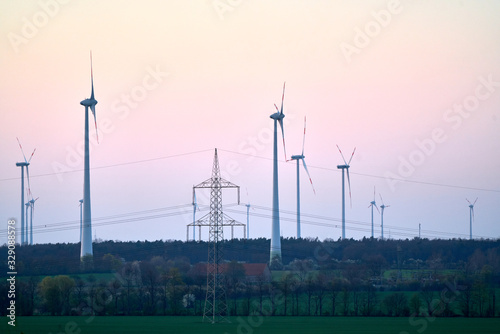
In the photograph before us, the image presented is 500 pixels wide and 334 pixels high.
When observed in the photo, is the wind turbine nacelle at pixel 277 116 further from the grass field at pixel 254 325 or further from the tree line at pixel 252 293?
Result: the grass field at pixel 254 325

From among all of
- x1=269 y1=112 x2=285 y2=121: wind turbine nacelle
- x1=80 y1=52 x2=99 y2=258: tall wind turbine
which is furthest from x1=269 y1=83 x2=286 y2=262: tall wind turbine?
x1=80 y1=52 x2=99 y2=258: tall wind turbine

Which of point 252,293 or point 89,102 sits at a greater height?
point 89,102

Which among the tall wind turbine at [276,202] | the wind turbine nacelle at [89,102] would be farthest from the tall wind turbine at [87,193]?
the tall wind turbine at [276,202]

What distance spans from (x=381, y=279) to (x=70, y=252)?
68914 mm

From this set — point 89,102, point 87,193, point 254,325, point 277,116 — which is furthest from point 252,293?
point 89,102

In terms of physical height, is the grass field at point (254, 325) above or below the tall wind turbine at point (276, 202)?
below

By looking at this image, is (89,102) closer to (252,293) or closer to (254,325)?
(252,293)

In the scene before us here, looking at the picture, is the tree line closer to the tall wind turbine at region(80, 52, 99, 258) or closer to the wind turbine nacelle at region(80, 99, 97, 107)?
the tall wind turbine at region(80, 52, 99, 258)

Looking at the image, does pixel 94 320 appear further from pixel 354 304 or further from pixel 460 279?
pixel 460 279

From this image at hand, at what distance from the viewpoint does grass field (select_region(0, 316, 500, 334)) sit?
76938mm

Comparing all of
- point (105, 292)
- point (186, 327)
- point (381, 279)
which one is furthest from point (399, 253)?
point (186, 327)

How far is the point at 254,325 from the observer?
84.7 meters

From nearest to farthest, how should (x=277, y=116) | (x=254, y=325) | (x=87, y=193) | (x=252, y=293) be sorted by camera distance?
(x=254, y=325) < (x=252, y=293) < (x=87, y=193) < (x=277, y=116)

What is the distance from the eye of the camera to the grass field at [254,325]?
252 feet
